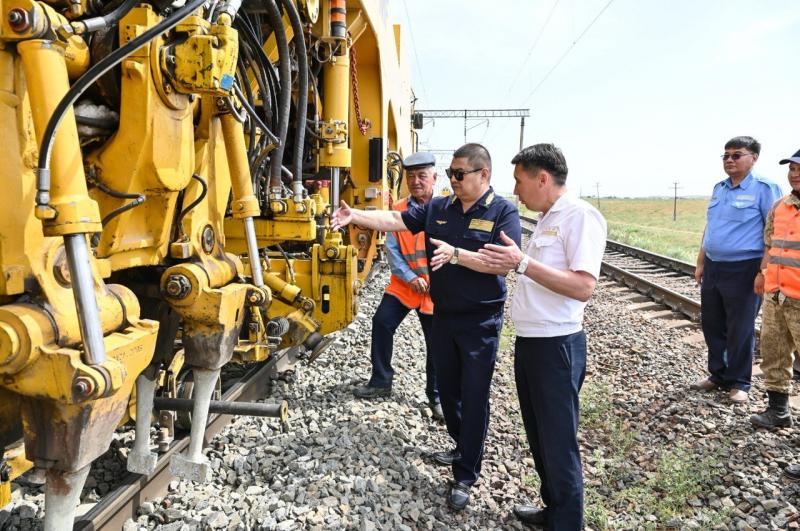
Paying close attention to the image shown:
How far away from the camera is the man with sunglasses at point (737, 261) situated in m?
4.75

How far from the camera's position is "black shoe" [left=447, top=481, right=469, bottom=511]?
10.4 ft

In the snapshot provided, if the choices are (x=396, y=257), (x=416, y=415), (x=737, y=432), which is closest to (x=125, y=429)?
(x=416, y=415)

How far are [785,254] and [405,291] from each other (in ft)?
9.25

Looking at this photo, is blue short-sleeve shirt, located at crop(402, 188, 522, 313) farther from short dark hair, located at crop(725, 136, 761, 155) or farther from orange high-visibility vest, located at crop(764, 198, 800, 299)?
short dark hair, located at crop(725, 136, 761, 155)

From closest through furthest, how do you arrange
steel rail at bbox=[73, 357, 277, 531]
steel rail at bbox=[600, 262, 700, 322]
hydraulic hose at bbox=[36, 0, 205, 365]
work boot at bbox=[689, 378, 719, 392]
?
hydraulic hose at bbox=[36, 0, 205, 365] → steel rail at bbox=[73, 357, 277, 531] → work boot at bbox=[689, 378, 719, 392] → steel rail at bbox=[600, 262, 700, 322]

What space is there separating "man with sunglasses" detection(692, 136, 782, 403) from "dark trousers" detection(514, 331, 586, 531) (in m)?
2.66

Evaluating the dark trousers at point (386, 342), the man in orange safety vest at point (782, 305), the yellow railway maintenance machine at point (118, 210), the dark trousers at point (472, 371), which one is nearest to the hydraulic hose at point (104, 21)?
the yellow railway maintenance machine at point (118, 210)

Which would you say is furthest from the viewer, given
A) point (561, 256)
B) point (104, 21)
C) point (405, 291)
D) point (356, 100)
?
point (356, 100)

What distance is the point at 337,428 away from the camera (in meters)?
3.88

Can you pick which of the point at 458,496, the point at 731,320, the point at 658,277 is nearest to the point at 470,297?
the point at 458,496

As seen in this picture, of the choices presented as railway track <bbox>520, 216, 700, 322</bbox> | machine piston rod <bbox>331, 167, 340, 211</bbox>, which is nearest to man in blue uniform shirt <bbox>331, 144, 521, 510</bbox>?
machine piston rod <bbox>331, 167, 340, 211</bbox>

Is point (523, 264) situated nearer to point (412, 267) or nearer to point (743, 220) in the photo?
point (412, 267)

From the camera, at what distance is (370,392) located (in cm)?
452

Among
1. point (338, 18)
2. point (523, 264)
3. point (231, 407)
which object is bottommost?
point (231, 407)
